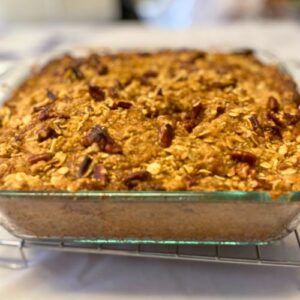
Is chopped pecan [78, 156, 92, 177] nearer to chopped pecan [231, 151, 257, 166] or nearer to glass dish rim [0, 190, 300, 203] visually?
glass dish rim [0, 190, 300, 203]

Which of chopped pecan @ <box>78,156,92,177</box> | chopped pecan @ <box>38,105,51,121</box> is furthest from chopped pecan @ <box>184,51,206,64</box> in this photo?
chopped pecan @ <box>78,156,92,177</box>

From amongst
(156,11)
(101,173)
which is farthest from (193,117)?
(156,11)

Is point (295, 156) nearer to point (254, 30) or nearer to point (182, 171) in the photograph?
point (182, 171)

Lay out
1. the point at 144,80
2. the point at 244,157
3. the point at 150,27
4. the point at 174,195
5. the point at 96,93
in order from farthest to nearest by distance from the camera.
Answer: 1. the point at 150,27
2. the point at 144,80
3. the point at 96,93
4. the point at 244,157
5. the point at 174,195

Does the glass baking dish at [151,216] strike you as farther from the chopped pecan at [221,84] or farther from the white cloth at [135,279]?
the chopped pecan at [221,84]

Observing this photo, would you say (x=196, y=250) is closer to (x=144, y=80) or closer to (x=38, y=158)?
(x=38, y=158)

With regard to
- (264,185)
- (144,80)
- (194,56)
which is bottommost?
(264,185)

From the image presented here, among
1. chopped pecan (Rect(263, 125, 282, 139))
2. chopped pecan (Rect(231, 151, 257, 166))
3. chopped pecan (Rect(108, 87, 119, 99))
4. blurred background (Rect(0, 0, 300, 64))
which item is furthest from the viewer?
blurred background (Rect(0, 0, 300, 64))
